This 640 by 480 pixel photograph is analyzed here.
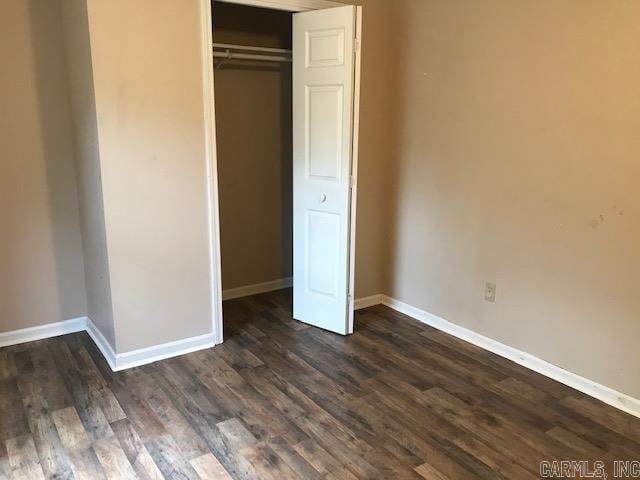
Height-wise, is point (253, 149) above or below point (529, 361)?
above

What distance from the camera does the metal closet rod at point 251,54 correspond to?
3.86m

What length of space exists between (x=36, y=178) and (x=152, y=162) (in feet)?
2.97

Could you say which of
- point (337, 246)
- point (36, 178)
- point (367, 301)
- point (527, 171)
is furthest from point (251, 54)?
point (527, 171)

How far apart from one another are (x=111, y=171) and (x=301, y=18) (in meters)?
1.56

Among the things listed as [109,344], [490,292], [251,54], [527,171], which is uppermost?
[251,54]

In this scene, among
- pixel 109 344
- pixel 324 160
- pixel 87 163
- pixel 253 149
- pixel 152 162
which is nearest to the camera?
pixel 152 162

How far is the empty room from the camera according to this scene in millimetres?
2559

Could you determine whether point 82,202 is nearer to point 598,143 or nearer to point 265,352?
point 265,352

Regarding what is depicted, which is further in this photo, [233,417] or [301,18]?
[301,18]

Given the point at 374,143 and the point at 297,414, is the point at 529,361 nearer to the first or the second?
the point at 297,414

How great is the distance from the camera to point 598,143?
8.94ft

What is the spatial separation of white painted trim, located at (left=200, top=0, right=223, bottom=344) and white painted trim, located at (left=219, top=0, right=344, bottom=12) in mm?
269

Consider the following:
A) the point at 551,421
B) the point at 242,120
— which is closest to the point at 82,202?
the point at 242,120

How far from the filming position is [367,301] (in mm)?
4215
